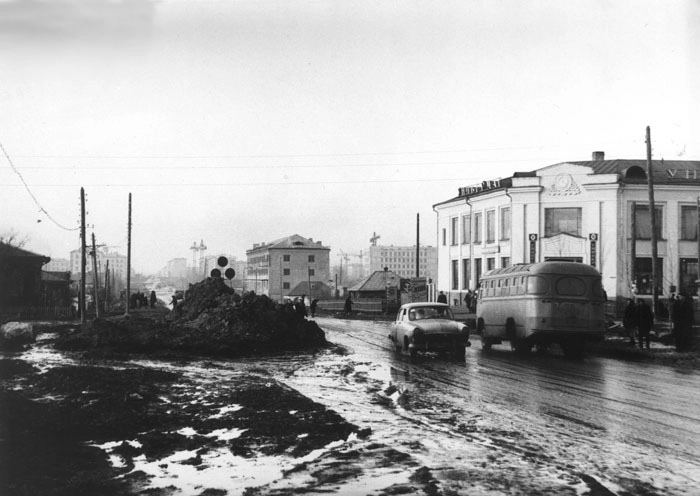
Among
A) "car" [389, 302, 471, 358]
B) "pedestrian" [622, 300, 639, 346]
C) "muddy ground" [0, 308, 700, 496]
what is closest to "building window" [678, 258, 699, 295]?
"pedestrian" [622, 300, 639, 346]

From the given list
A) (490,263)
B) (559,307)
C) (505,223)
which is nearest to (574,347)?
(559,307)

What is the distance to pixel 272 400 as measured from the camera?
43.0 feet

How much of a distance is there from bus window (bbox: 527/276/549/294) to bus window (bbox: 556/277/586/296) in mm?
402


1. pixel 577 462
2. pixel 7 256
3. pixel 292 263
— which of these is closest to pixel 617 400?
pixel 577 462

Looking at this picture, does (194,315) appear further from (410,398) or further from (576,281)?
(410,398)

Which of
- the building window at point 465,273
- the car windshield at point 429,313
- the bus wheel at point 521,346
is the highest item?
the building window at point 465,273

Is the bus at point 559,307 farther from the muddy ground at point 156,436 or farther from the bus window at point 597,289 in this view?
the muddy ground at point 156,436

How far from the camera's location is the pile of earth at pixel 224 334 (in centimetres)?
2592

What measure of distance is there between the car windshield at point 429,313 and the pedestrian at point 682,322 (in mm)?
7243

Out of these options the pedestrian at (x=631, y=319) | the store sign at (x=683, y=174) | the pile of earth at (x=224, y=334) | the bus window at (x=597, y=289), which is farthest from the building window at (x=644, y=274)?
the pile of earth at (x=224, y=334)

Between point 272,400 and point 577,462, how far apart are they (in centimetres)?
630

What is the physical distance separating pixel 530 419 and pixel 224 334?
56.9ft

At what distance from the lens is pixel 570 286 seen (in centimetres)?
2270

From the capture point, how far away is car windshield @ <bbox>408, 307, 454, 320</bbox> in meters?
21.5
